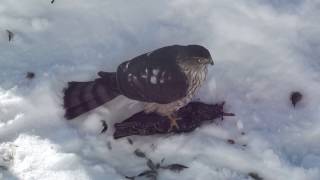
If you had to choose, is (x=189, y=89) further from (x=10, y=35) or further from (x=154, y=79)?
(x=10, y=35)

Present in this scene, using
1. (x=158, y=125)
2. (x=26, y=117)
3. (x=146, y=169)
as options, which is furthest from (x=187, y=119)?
(x=26, y=117)

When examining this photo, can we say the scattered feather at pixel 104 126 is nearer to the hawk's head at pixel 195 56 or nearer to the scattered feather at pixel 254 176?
the hawk's head at pixel 195 56

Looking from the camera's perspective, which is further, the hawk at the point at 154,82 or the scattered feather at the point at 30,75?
the scattered feather at the point at 30,75

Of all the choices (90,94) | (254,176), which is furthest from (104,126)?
(254,176)

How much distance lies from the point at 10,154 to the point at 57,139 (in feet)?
1.26

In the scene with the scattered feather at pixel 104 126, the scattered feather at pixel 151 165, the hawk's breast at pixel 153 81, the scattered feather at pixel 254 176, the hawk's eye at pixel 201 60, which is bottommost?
the scattered feather at pixel 151 165

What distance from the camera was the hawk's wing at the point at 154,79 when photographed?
505 centimetres

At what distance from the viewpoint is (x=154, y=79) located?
16.6ft

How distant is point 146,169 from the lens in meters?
4.80

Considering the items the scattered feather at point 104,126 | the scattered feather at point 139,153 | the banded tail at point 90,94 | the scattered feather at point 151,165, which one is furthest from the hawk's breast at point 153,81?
the scattered feather at point 151,165

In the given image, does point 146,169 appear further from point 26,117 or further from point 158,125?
point 26,117

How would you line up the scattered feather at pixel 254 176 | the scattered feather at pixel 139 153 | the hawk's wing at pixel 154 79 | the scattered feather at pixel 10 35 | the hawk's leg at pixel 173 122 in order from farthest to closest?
the scattered feather at pixel 10 35
the hawk's leg at pixel 173 122
the hawk's wing at pixel 154 79
the scattered feather at pixel 139 153
the scattered feather at pixel 254 176

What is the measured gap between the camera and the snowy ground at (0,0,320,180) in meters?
4.78

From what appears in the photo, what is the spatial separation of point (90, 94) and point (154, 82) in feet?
1.93
